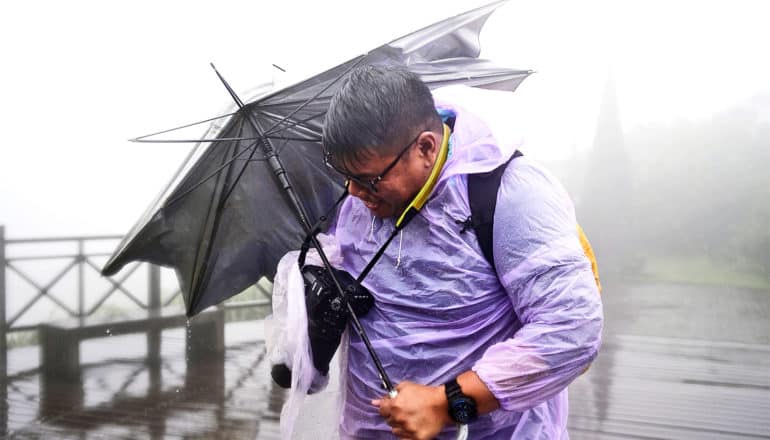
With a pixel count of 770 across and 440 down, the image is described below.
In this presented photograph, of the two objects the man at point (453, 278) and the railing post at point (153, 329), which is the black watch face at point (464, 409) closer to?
the man at point (453, 278)

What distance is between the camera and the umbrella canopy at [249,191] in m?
1.58

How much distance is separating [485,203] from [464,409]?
33 centimetres

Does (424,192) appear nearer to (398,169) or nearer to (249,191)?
(398,169)

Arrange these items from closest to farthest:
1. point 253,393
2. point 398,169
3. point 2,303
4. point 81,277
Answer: point 398,169 → point 253,393 → point 2,303 → point 81,277

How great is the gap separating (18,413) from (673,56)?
9086 mm

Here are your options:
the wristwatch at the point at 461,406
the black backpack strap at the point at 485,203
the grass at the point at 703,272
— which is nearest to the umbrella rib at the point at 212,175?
the black backpack strap at the point at 485,203

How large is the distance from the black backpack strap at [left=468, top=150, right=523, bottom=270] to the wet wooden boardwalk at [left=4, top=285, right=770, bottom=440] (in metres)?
2.77

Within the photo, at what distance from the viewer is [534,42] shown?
9.45 m

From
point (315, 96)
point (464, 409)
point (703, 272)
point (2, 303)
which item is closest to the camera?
point (464, 409)

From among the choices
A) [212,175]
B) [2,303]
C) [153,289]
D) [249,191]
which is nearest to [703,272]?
[153,289]

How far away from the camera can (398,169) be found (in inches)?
43.6

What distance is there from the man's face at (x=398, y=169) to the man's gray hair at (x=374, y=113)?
0.5 inches

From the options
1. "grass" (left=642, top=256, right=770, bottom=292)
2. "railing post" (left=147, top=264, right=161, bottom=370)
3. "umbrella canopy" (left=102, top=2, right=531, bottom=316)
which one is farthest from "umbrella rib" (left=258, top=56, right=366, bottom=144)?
"grass" (left=642, top=256, right=770, bottom=292)

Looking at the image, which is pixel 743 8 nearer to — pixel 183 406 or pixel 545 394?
pixel 183 406
